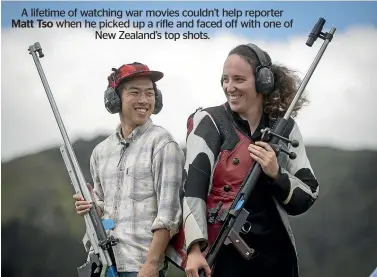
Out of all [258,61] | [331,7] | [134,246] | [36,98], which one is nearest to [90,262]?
[134,246]

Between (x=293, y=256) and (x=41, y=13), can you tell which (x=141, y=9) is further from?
(x=293, y=256)

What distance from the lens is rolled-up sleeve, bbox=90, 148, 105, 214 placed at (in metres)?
3.26

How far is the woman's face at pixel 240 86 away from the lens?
3055mm

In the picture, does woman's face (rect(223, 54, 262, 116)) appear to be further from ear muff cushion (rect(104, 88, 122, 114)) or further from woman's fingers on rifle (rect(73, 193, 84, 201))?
woman's fingers on rifle (rect(73, 193, 84, 201))

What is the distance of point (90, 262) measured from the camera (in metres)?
3.20

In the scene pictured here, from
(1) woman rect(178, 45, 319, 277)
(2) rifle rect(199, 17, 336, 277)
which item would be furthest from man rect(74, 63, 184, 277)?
(2) rifle rect(199, 17, 336, 277)

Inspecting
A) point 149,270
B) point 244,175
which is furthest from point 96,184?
point 244,175

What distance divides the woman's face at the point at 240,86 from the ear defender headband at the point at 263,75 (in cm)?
3

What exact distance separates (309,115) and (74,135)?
3.74 ft

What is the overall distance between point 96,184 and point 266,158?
875mm

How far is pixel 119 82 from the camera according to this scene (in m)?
3.26

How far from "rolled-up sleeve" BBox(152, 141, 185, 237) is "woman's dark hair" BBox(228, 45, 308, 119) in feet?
1.53

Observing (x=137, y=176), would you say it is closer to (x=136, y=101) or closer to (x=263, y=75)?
(x=136, y=101)

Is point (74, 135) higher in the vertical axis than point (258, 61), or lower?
lower
